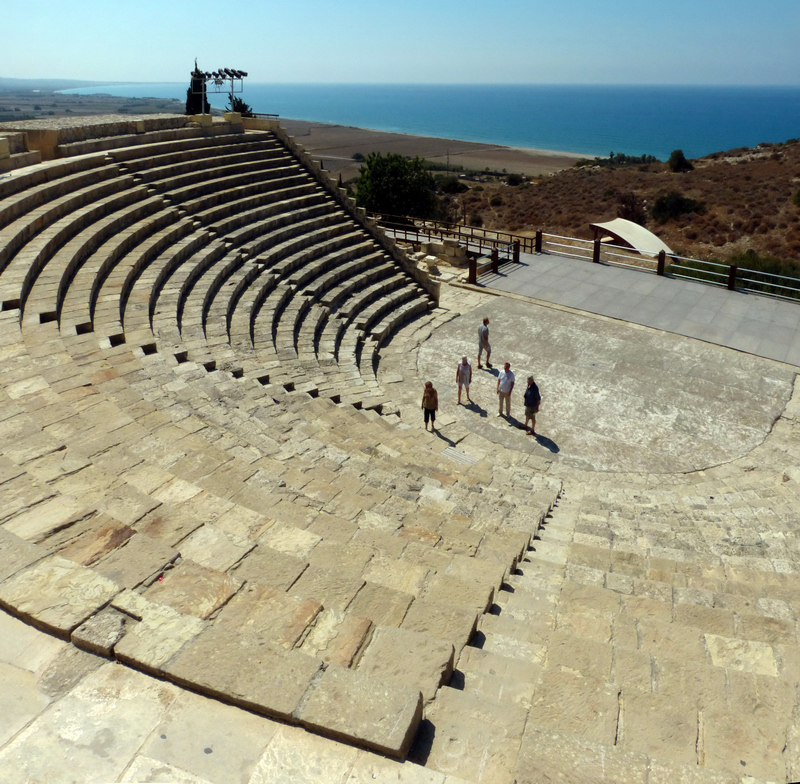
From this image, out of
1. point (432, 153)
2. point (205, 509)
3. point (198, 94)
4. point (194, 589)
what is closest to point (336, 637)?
point (194, 589)

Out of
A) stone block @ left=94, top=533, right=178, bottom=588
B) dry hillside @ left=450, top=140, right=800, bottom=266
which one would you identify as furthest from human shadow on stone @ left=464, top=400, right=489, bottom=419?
dry hillside @ left=450, top=140, right=800, bottom=266

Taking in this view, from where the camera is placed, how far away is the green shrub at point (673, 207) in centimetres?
4094

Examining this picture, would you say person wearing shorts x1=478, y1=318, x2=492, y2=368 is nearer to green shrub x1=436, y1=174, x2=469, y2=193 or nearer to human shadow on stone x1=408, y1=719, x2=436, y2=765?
human shadow on stone x1=408, y1=719, x2=436, y2=765

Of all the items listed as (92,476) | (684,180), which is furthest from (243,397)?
(684,180)

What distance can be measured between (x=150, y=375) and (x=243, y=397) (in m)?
1.33

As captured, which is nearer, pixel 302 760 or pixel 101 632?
pixel 302 760

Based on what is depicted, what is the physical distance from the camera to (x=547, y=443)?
11.7m

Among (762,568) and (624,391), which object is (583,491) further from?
(624,391)

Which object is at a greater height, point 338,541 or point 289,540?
point 289,540

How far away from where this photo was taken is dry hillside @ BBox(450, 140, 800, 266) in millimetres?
35188

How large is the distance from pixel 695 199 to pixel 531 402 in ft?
125

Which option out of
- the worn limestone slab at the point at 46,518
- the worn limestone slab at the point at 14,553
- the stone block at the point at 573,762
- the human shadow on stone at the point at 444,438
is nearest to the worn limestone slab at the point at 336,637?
the stone block at the point at 573,762

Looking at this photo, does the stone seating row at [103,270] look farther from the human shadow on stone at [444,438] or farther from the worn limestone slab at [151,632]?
the worn limestone slab at [151,632]

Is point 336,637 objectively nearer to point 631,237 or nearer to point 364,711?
point 364,711
